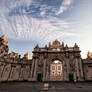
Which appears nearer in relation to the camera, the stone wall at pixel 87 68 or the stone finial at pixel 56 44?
the stone wall at pixel 87 68

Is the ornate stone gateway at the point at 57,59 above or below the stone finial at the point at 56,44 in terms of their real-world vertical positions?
below

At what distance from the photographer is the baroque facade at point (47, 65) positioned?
2677 centimetres

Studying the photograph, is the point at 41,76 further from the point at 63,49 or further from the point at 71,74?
the point at 63,49

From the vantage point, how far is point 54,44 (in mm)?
33406

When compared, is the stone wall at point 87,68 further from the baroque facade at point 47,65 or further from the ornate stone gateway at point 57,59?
the ornate stone gateway at point 57,59

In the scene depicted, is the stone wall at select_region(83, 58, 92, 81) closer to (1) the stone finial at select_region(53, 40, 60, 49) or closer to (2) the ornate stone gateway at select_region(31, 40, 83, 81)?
(2) the ornate stone gateway at select_region(31, 40, 83, 81)

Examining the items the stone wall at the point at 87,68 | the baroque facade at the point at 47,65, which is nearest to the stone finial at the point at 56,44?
the baroque facade at the point at 47,65

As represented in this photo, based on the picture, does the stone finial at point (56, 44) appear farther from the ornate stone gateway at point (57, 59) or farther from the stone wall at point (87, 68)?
the stone wall at point (87, 68)

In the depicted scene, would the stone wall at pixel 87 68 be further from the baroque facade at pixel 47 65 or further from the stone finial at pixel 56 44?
the stone finial at pixel 56 44

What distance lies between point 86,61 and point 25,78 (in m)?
21.7

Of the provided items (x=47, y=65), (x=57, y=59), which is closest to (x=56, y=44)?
(x=57, y=59)

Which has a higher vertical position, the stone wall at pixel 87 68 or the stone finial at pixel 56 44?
the stone finial at pixel 56 44

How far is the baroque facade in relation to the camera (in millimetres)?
26766

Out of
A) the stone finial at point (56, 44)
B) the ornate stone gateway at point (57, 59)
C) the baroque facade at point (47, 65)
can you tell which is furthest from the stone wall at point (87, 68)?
the stone finial at point (56, 44)
